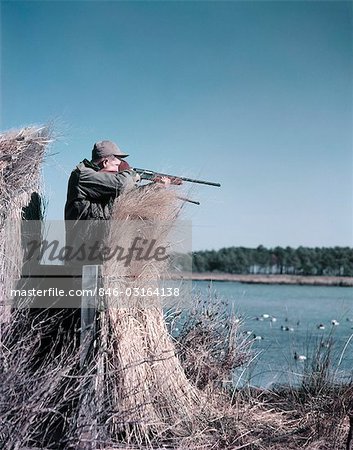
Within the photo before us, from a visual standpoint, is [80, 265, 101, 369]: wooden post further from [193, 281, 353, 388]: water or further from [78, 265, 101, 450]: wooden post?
[193, 281, 353, 388]: water

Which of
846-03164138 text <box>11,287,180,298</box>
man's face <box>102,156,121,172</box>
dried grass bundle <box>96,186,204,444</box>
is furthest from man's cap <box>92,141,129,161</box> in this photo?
846-03164138 text <box>11,287,180,298</box>

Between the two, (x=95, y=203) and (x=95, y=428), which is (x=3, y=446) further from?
(x=95, y=203)

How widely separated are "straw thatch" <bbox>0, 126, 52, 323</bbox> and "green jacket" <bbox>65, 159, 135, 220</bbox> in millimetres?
427

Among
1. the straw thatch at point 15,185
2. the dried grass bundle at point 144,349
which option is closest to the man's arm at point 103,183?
the dried grass bundle at point 144,349

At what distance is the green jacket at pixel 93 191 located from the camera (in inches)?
219

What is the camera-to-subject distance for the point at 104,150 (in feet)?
19.4

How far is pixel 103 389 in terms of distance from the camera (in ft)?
15.9

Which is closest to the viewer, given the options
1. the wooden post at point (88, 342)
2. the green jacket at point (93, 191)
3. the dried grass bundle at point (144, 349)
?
the wooden post at point (88, 342)

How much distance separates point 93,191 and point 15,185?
2.20 ft

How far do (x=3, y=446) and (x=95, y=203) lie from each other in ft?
7.12

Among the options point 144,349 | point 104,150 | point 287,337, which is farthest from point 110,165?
point 287,337

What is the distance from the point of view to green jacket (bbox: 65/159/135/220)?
18.3ft

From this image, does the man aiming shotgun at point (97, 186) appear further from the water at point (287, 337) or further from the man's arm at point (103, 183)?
the water at point (287, 337)

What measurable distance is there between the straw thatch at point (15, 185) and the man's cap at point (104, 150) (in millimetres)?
397
